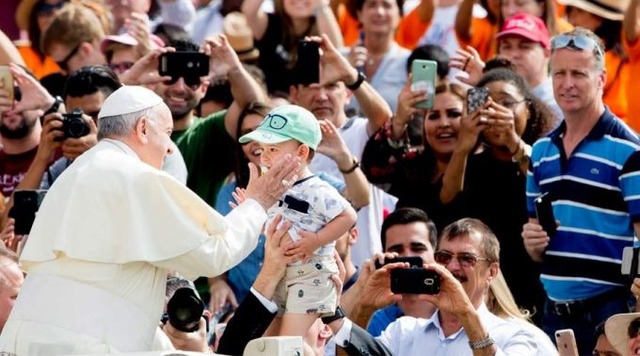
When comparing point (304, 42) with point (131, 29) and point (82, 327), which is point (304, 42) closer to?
point (131, 29)

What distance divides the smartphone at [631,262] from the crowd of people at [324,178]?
2cm

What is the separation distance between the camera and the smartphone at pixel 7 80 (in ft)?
40.8

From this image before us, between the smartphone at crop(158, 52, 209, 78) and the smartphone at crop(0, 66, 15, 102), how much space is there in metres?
1.01

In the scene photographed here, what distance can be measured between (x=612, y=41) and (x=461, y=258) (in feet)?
10.9

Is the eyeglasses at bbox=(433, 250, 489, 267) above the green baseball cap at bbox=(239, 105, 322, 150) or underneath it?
underneath

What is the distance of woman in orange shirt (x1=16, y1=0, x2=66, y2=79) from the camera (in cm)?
1489

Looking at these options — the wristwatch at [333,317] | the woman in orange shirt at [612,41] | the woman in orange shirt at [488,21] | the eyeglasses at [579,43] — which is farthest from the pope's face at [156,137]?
the woman in orange shirt at [488,21]

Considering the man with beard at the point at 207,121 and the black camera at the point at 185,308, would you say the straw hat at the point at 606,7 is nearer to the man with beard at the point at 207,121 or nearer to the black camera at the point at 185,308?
the man with beard at the point at 207,121

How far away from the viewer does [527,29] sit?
503 inches

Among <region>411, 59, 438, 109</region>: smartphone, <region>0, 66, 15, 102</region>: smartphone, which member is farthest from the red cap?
<region>0, 66, 15, 102</region>: smartphone

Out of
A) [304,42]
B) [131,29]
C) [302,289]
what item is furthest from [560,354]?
A: [131,29]

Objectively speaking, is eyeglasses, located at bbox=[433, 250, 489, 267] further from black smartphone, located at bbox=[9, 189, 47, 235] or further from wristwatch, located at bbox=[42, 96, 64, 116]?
wristwatch, located at bbox=[42, 96, 64, 116]

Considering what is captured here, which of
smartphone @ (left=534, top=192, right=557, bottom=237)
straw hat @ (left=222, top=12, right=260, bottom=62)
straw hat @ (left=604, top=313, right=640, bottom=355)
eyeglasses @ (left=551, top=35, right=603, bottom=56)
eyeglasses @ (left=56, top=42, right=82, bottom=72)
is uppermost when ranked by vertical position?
eyeglasses @ (left=551, top=35, right=603, bottom=56)

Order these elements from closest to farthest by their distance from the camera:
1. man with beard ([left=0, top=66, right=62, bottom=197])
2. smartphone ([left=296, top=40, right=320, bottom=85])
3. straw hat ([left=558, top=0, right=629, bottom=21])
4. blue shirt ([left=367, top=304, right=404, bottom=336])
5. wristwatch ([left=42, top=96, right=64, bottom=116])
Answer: blue shirt ([left=367, top=304, right=404, bottom=336]) → smartphone ([left=296, top=40, right=320, bottom=85]) → wristwatch ([left=42, top=96, right=64, bottom=116]) → man with beard ([left=0, top=66, right=62, bottom=197]) → straw hat ([left=558, top=0, right=629, bottom=21])
